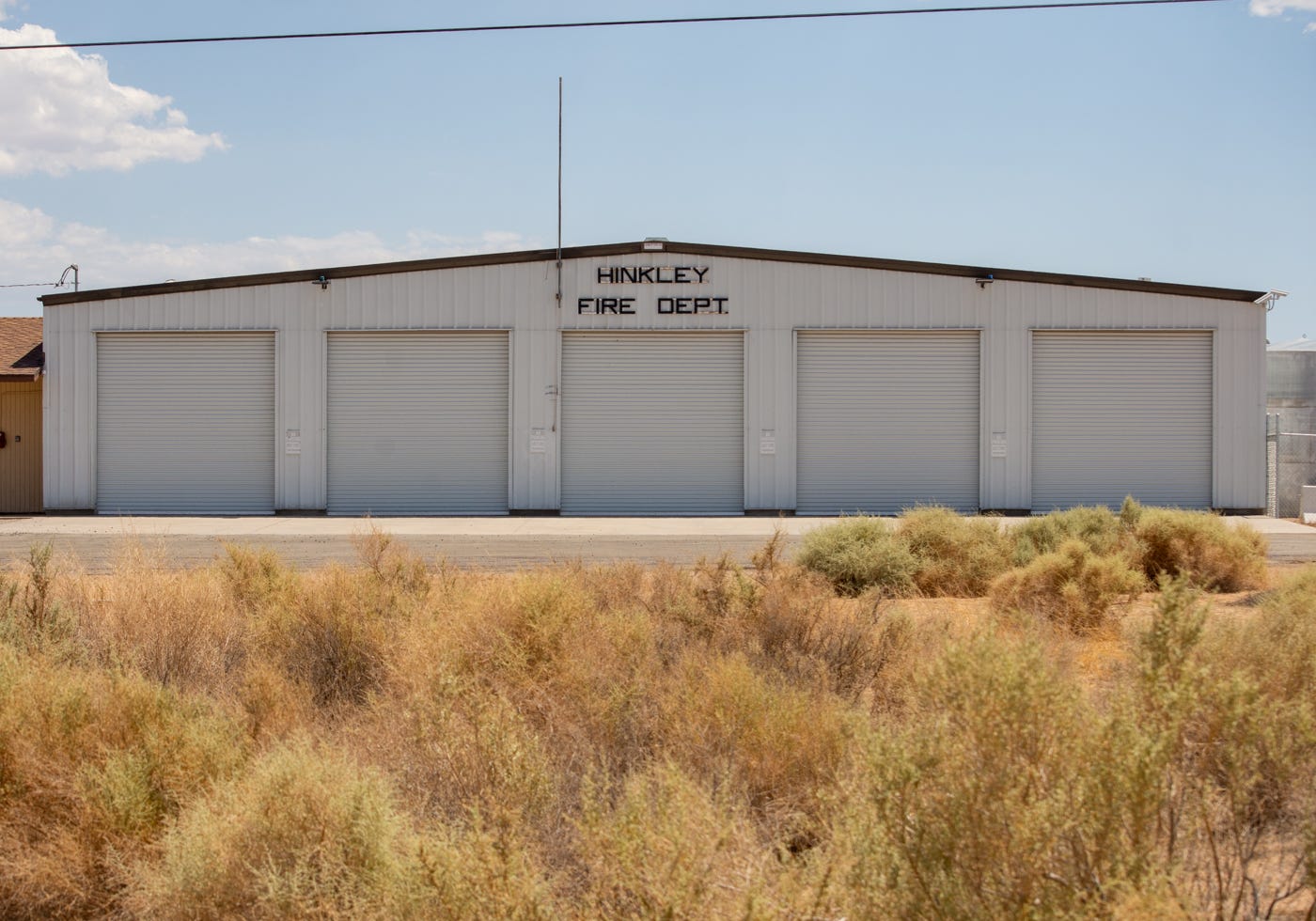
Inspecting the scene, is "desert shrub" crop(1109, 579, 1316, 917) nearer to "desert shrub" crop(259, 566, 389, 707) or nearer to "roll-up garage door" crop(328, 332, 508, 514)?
"desert shrub" crop(259, 566, 389, 707)

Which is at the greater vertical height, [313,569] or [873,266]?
[873,266]

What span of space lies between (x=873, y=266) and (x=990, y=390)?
13.0ft

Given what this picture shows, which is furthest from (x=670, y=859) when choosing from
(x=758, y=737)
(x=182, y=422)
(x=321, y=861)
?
(x=182, y=422)

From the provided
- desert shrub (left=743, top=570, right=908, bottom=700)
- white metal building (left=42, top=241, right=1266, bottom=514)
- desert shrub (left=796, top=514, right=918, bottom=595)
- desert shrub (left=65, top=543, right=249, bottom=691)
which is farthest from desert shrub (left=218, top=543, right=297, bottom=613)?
white metal building (left=42, top=241, right=1266, bottom=514)

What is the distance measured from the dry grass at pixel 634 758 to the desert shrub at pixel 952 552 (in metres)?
3.64

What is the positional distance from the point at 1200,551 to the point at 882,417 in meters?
13.5

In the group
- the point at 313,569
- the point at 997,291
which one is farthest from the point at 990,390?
the point at 313,569

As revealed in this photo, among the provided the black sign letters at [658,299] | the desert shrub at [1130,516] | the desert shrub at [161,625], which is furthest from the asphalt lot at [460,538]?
the black sign letters at [658,299]

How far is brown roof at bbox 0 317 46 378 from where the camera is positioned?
26.5 m

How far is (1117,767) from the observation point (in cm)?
340

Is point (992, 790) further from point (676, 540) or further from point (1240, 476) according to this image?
point (1240, 476)

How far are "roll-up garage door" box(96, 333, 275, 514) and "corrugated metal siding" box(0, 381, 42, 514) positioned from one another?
3.06m

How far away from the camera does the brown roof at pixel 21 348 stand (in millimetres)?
26469

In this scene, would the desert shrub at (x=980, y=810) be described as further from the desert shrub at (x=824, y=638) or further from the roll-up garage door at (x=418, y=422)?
the roll-up garage door at (x=418, y=422)
